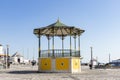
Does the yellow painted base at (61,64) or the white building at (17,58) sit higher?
the yellow painted base at (61,64)

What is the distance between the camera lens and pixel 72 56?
32250 millimetres

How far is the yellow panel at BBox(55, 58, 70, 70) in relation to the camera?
103 ft

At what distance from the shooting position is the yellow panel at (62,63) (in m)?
31.5

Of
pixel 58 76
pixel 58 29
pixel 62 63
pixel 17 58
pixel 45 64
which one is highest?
pixel 58 29

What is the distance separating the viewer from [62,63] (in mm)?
31641

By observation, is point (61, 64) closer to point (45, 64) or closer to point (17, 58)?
point (45, 64)

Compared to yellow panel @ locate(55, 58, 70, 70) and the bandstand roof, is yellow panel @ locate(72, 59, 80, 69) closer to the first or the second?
yellow panel @ locate(55, 58, 70, 70)

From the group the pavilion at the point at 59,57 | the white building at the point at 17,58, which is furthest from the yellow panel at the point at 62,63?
the white building at the point at 17,58

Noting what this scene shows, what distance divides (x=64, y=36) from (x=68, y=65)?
6.80 meters

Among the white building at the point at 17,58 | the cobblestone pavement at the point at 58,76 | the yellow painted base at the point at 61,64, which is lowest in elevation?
the white building at the point at 17,58

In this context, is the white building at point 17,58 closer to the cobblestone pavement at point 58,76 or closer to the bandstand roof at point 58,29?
the bandstand roof at point 58,29

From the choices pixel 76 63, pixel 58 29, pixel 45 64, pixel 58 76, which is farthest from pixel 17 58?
pixel 58 76

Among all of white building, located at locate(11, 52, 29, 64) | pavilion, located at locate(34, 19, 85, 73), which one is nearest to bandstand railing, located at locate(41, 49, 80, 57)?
pavilion, located at locate(34, 19, 85, 73)

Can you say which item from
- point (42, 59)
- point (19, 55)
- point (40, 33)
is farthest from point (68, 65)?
point (19, 55)
